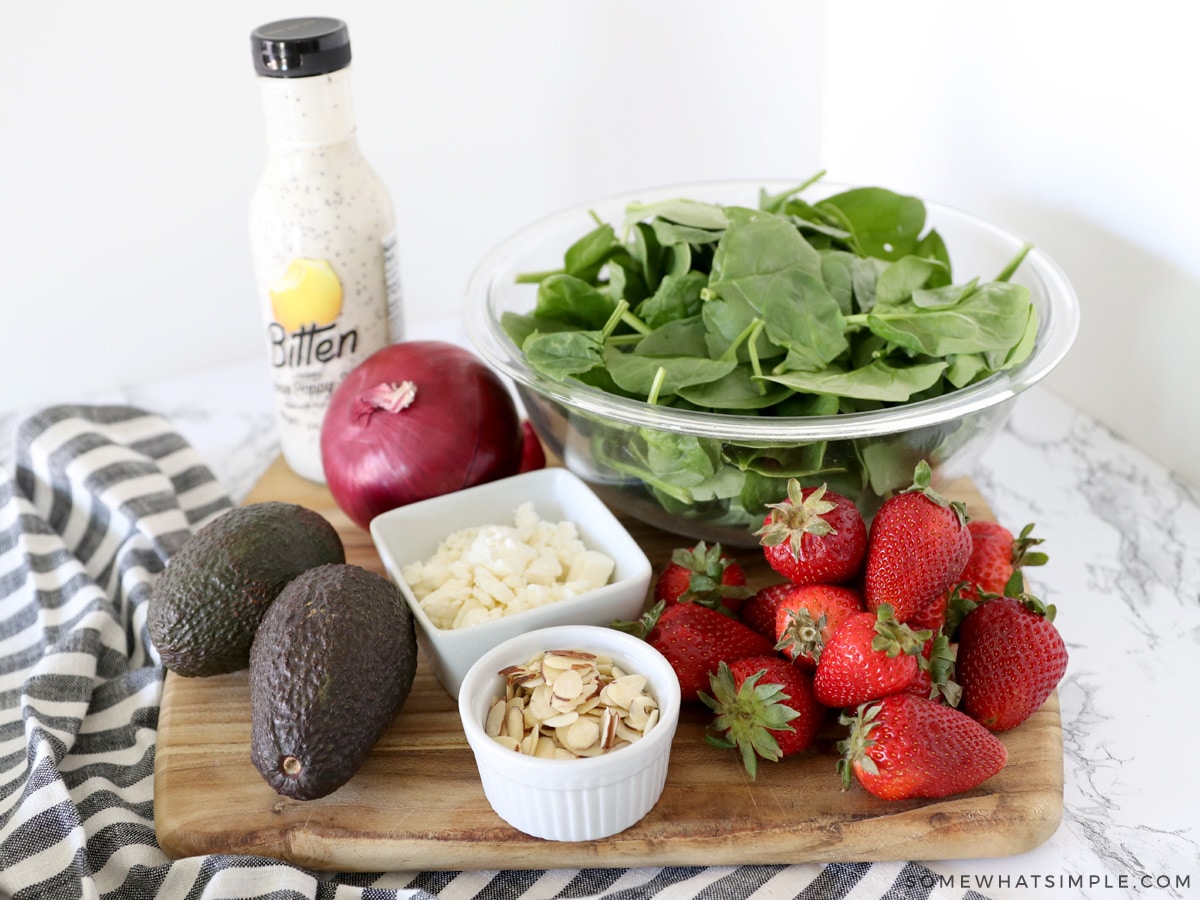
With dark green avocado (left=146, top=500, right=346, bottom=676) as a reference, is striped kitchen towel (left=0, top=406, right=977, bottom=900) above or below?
below

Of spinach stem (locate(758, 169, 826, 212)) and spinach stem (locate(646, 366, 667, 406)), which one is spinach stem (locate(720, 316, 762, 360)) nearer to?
spinach stem (locate(646, 366, 667, 406))

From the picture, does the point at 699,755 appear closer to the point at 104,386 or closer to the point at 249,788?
the point at 249,788

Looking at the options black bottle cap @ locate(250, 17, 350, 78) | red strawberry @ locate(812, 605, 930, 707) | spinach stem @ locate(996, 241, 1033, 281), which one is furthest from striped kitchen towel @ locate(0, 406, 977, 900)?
spinach stem @ locate(996, 241, 1033, 281)

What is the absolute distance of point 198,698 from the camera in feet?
3.18

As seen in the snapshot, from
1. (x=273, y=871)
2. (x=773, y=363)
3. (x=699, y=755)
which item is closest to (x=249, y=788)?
(x=273, y=871)

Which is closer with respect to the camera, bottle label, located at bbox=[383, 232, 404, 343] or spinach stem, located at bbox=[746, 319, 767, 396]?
spinach stem, located at bbox=[746, 319, 767, 396]

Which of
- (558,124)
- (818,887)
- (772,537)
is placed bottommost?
(818,887)

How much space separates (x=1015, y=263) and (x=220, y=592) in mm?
808

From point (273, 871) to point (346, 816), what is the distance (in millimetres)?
62

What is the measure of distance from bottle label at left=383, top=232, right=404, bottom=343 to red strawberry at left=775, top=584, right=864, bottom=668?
56 centimetres

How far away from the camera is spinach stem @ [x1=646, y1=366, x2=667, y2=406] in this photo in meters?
0.94

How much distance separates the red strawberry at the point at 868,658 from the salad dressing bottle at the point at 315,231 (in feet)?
2.01

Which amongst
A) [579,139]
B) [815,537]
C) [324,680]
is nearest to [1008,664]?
[815,537]

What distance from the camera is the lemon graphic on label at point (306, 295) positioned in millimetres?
1129
